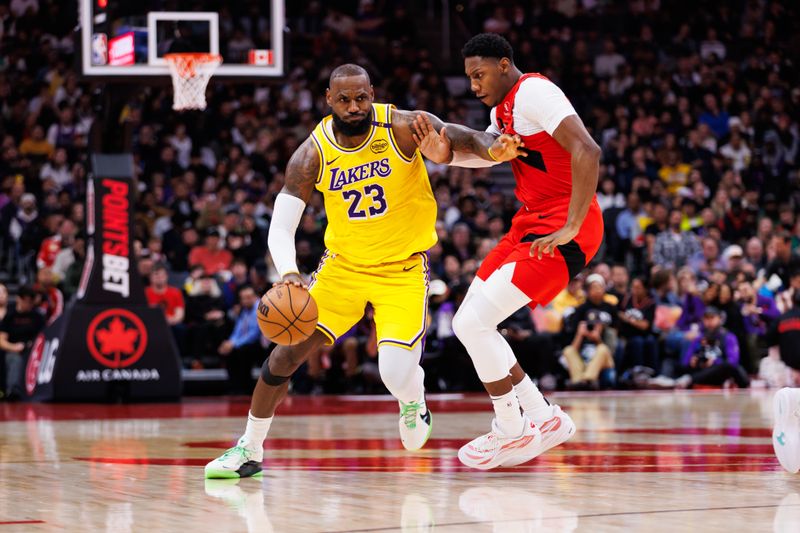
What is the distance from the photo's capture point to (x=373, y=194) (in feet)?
20.1

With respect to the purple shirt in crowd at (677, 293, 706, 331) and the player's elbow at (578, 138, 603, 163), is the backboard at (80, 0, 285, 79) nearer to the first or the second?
the purple shirt in crowd at (677, 293, 706, 331)

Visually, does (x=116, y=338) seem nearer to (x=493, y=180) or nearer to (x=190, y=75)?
(x=190, y=75)

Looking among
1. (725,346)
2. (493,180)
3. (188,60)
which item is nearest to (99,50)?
(188,60)

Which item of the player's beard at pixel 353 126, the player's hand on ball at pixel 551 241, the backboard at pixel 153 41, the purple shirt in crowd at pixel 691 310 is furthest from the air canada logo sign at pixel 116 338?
the player's hand on ball at pixel 551 241

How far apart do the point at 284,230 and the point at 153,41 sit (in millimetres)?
5879

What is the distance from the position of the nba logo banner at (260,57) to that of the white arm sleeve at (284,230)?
5.85m

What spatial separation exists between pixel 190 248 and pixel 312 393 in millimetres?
2803

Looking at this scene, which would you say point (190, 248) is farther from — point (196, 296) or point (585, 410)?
point (585, 410)

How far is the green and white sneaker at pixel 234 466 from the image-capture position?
5762 mm

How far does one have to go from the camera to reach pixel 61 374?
1193 centimetres

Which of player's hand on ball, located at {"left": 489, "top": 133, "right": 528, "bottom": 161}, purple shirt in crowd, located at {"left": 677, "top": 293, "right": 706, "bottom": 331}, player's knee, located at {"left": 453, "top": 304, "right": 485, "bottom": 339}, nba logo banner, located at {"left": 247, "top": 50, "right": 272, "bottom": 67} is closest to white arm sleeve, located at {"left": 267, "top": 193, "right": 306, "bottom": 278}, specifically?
player's knee, located at {"left": 453, "top": 304, "right": 485, "bottom": 339}

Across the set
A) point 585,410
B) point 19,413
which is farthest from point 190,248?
point 585,410

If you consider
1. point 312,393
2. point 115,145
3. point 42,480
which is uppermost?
point 115,145

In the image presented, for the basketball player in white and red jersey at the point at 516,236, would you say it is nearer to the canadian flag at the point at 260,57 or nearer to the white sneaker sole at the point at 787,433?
the white sneaker sole at the point at 787,433
